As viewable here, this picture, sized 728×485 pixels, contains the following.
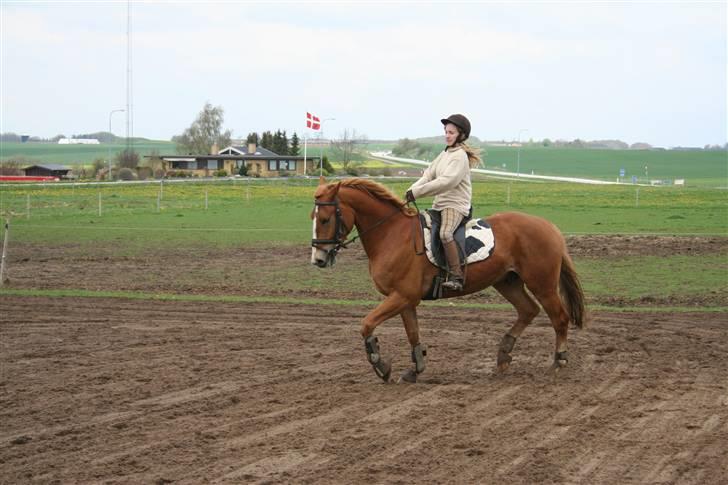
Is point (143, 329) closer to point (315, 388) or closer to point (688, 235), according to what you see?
point (315, 388)

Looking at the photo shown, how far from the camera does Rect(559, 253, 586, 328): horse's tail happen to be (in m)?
11.9

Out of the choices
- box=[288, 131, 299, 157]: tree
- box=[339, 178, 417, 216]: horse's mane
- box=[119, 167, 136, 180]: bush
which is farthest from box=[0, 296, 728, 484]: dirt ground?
box=[288, 131, 299, 157]: tree

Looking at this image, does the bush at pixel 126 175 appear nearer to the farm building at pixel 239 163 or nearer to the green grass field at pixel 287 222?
the farm building at pixel 239 163

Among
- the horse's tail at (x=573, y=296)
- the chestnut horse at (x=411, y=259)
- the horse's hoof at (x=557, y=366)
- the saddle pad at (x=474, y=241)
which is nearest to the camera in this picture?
the chestnut horse at (x=411, y=259)

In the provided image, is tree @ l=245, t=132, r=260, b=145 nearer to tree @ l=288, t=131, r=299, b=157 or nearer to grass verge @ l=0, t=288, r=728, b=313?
tree @ l=288, t=131, r=299, b=157

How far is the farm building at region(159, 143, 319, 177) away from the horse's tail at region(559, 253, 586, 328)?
94674mm

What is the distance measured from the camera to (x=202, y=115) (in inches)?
5679

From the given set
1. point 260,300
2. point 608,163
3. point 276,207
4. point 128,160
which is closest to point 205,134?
point 128,160

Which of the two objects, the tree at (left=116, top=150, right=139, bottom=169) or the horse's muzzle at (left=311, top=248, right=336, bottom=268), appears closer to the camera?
Answer: the horse's muzzle at (left=311, top=248, right=336, bottom=268)

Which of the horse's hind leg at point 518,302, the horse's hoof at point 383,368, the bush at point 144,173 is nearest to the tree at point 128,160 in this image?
the bush at point 144,173

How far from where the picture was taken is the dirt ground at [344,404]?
7.29 meters

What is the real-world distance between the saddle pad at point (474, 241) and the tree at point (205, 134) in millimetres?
133273

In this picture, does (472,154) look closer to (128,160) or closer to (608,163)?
(128,160)

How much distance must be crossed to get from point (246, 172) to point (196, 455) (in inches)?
3700
